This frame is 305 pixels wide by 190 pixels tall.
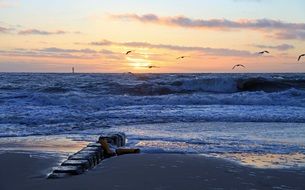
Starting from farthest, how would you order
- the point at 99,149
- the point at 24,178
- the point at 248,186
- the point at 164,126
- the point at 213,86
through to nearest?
the point at 213,86 < the point at 164,126 < the point at 99,149 < the point at 24,178 < the point at 248,186

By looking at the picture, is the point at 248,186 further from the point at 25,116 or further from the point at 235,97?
the point at 235,97

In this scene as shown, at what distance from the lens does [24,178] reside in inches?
262

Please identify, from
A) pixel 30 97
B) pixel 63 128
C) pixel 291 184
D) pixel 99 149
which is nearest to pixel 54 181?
pixel 99 149

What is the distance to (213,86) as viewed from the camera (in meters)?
40.3

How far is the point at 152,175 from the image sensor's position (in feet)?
22.5

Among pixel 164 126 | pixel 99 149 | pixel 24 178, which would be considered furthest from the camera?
pixel 164 126

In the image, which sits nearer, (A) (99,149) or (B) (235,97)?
(A) (99,149)

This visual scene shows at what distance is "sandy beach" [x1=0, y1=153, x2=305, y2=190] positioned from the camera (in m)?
6.18

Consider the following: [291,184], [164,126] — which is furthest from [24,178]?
[164,126]

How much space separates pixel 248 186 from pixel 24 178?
10.2 ft

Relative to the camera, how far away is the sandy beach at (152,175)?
6.18m

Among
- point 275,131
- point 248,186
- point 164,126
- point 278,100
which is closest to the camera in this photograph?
point 248,186

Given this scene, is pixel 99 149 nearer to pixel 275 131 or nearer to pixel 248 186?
pixel 248 186

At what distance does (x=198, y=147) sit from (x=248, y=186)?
3401 millimetres
